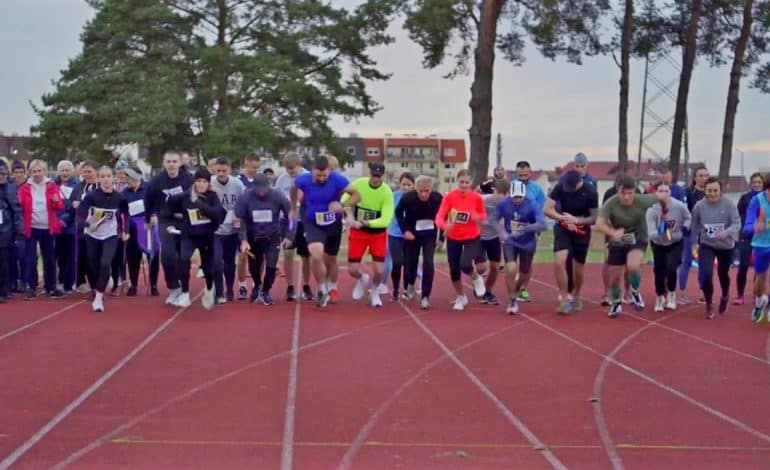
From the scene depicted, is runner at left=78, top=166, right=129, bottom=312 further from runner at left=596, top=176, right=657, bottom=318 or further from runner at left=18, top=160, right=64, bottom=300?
runner at left=596, top=176, right=657, bottom=318

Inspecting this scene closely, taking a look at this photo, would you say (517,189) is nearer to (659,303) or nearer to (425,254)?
(425,254)

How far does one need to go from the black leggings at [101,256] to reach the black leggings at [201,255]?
Answer: 3.05ft

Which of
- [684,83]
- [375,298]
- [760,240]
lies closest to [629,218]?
[760,240]

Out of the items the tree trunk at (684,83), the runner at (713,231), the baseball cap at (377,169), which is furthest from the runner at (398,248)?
the tree trunk at (684,83)

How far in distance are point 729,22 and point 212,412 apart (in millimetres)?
33321

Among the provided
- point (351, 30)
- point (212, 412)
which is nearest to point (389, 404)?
point (212, 412)

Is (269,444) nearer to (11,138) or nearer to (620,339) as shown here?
(620,339)

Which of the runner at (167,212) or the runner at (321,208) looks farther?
the runner at (321,208)

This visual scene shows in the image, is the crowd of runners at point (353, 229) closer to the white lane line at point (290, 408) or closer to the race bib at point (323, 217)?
the race bib at point (323, 217)

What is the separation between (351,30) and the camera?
44.8 metres

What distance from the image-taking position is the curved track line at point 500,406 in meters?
8.03

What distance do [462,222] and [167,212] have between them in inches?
158

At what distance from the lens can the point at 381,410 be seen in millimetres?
9516

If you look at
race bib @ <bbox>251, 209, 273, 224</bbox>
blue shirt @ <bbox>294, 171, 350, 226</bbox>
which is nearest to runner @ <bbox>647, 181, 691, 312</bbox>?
blue shirt @ <bbox>294, 171, 350, 226</bbox>
